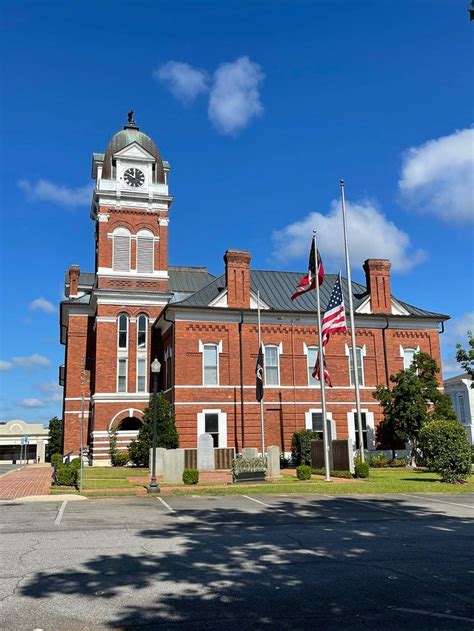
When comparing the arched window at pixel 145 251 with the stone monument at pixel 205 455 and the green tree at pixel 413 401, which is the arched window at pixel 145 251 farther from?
the green tree at pixel 413 401

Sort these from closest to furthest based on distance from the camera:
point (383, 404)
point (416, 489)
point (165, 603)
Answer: point (165, 603) < point (416, 489) < point (383, 404)

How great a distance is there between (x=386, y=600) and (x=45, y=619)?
372 cm

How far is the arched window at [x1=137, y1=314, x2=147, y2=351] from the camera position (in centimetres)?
4058

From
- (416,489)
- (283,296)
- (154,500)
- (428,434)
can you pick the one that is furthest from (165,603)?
(283,296)

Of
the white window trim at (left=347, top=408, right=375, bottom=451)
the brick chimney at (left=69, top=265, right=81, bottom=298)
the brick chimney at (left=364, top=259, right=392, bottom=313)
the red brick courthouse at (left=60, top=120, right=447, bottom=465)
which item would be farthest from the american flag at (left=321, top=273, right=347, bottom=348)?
the brick chimney at (left=69, top=265, right=81, bottom=298)

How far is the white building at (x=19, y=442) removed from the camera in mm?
83775

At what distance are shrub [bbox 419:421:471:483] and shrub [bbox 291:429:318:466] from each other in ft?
38.6

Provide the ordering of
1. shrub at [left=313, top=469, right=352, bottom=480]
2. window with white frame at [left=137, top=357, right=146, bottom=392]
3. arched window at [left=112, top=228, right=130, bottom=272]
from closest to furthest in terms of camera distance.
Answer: shrub at [left=313, top=469, right=352, bottom=480] → window with white frame at [left=137, top=357, right=146, bottom=392] → arched window at [left=112, top=228, right=130, bottom=272]

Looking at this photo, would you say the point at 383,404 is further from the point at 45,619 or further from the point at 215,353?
the point at 45,619

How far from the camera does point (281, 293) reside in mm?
40625

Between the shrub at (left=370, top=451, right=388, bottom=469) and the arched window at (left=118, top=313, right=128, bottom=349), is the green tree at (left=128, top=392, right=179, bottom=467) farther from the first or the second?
the shrub at (left=370, top=451, right=388, bottom=469)

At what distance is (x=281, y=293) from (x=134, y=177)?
1427cm

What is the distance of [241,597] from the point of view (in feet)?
21.9

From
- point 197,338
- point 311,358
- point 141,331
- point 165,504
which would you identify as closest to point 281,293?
point 311,358
